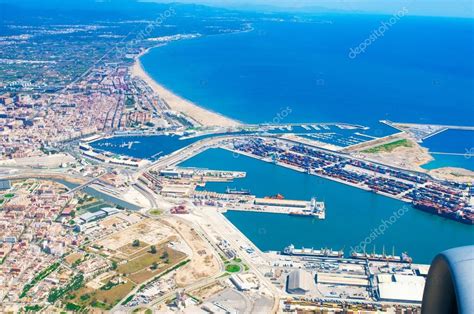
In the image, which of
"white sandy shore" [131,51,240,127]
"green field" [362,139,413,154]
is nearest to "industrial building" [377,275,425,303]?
"green field" [362,139,413,154]

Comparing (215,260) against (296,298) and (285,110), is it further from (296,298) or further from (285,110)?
(285,110)

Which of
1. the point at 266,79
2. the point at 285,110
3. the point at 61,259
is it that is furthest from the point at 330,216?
the point at 266,79

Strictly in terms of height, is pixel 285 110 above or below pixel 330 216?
above

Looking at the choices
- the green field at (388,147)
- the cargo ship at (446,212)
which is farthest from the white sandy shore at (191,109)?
the cargo ship at (446,212)

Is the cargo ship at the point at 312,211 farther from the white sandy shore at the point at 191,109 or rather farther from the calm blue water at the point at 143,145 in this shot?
the white sandy shore at the point at 191,109

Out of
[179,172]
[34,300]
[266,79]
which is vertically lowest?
[34,300]
